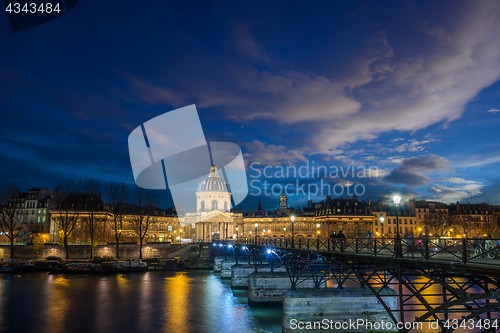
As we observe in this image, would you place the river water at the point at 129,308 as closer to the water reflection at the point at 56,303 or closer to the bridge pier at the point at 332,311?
the water reflection at the point at 56,303

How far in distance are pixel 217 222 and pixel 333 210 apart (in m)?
45.0

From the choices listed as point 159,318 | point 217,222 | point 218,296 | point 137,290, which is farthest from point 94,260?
point 217,222

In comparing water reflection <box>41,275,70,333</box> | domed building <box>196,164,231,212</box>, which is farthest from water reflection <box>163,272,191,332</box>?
domed building <box>196,164,231,212</box>

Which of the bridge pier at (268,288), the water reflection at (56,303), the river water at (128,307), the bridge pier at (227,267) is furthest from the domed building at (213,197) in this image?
the bridge pier at (268,288)

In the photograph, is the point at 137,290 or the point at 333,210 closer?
the point at 137,290

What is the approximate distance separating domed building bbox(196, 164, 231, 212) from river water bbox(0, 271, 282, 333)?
328 ft

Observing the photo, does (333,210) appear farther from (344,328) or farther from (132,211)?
(344,328)

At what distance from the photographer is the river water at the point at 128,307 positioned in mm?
30609

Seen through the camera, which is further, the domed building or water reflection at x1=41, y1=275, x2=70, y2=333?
the domed building

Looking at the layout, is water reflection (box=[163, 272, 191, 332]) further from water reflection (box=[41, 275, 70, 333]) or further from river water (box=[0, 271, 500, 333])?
water reflection (box=[41, 275, 70, 333])

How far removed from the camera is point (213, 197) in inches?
6186

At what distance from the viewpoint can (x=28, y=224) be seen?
10712 centimetres

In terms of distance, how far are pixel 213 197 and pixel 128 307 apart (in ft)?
392

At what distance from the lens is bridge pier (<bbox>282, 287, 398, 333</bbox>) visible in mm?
24797
